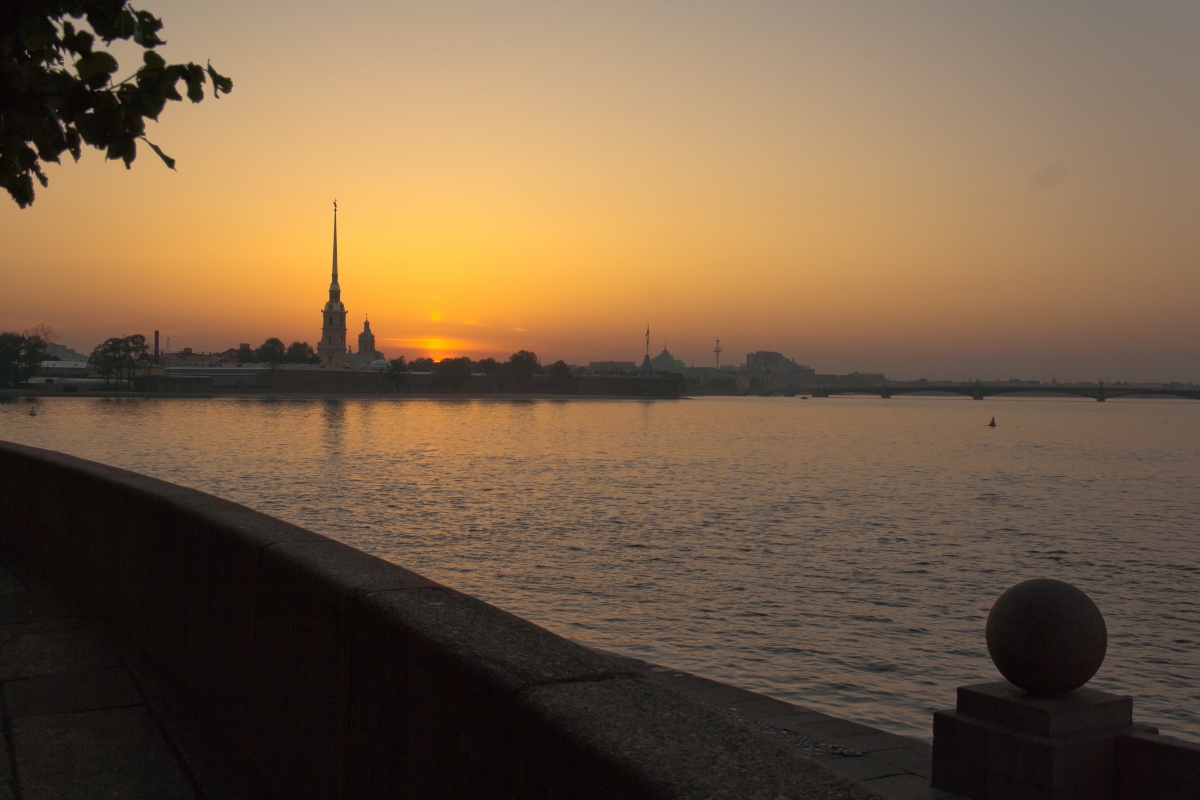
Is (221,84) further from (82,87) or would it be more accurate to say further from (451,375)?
(451,375)

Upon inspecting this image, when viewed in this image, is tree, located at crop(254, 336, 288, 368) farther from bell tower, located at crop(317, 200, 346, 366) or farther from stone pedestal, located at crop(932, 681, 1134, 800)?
stone pedestal, located at crop(932, 681, 1134, 800)

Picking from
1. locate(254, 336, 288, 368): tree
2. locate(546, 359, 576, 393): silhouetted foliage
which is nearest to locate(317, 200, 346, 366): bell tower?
locate(254, 336, 288, 368): tree

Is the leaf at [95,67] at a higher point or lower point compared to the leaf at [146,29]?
lower

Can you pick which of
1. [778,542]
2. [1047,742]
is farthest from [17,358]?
[1047,742]

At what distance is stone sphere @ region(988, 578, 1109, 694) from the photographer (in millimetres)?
4582

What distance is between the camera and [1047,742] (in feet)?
15.3

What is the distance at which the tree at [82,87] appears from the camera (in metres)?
3.39

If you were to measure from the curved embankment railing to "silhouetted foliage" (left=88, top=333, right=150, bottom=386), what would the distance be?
152 m

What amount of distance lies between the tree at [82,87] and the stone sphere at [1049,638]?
3.84 meters

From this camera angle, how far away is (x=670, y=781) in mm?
1757

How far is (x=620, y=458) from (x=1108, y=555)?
1118 inches

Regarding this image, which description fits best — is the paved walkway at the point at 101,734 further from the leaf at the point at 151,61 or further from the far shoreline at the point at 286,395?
the far shoreline at the point at 286,395

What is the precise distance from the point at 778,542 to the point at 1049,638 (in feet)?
57.4

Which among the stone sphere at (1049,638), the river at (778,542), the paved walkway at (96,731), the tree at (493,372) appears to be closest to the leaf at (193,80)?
the paved walkway at (96,731)
